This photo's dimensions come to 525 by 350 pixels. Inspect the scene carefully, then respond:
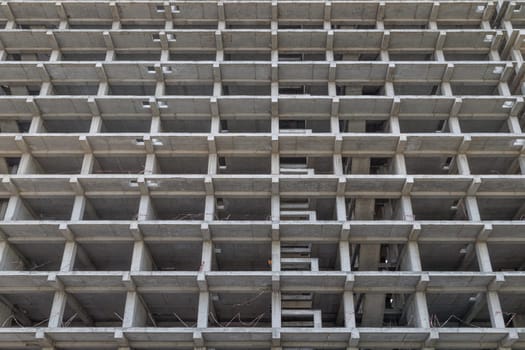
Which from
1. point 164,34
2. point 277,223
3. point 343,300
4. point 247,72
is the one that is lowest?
point 343,300

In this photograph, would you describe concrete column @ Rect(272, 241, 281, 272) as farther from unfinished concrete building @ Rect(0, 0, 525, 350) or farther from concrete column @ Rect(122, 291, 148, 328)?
concrete column @ Rect(122, 291, 148, 328)

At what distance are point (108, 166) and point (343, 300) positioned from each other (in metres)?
13.6

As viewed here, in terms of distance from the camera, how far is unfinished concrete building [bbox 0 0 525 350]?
2450 centimetres

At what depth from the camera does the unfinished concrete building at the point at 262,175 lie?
2450 cm

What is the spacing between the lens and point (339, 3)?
1277 inches

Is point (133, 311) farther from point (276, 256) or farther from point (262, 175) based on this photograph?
point (262, 175)

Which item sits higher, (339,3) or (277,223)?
(339,3)

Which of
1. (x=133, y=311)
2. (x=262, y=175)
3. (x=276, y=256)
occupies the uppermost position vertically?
(x=262, y=175)

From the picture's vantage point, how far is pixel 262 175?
2661 cm

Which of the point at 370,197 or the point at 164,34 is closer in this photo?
the point at 370,197

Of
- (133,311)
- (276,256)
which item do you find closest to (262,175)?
(276,256)

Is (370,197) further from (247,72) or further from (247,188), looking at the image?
(247,72)

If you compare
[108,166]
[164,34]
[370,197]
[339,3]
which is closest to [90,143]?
[108,166]

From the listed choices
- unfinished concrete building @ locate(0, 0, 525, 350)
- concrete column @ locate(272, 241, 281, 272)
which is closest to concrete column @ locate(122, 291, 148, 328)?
unfinished concrete building @ locate(0, 0, 525, 350)
